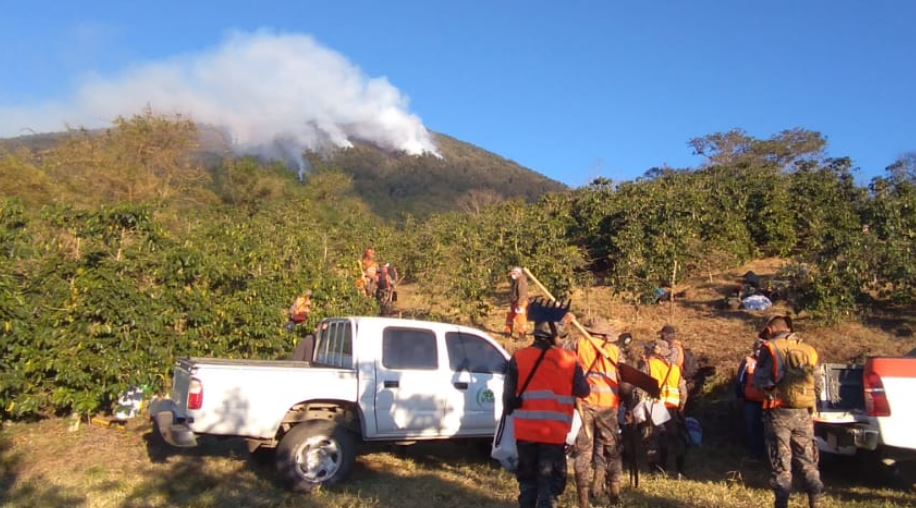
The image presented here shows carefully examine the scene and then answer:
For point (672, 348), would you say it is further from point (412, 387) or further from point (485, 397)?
point (412, 387)

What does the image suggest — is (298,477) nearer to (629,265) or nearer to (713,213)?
(629,265)

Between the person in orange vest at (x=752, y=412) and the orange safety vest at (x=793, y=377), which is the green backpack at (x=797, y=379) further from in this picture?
the person in orange vest at (x=752, y=412)

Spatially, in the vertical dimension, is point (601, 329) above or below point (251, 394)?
above

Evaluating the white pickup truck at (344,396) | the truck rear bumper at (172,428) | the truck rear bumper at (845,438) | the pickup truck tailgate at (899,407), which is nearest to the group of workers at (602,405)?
the truck rear bumper at (845,438)

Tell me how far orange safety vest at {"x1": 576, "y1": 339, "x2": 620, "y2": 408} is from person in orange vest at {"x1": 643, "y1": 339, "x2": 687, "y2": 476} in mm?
1031

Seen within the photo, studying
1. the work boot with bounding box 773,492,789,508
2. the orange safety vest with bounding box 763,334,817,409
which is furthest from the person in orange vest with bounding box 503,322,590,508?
the work boot with bounding box 773,492,789,508

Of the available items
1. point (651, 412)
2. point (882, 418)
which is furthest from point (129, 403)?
point (882, 418)

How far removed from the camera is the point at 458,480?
26.0 ft

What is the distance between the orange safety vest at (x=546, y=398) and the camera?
5.34 m

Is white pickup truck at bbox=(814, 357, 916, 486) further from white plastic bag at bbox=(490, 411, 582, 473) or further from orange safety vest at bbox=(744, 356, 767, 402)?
white plastic bag at bbox=(490, 411, 582, 473)

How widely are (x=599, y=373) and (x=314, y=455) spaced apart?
2823 mm

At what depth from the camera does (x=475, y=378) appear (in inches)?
323

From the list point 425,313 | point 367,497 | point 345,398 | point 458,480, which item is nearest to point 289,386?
point 345,398

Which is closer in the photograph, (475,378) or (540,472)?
(540,472)
